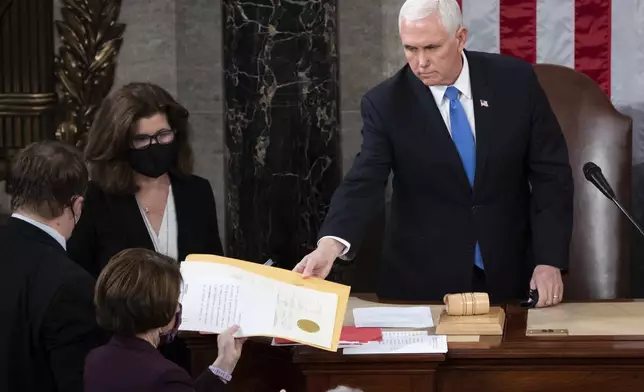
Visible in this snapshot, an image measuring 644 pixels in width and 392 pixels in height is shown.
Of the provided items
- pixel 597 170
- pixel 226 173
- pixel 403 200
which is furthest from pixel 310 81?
pixel 597 170

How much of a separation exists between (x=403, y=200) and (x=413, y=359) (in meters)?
1.11

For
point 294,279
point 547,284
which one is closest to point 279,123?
point 547,284

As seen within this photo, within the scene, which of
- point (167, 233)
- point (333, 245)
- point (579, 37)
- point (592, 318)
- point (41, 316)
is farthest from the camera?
point (579, 37)

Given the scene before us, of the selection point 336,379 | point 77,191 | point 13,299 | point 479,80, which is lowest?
point 336,379

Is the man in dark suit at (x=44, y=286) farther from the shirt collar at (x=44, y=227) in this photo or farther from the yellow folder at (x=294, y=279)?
the yellow folder at (x=294, y=279)

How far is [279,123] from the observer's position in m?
5.70

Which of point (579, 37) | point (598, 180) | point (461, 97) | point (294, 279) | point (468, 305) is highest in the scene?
point (579, 37)

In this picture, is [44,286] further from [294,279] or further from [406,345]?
[406,345]

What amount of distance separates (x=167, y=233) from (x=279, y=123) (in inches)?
56.7

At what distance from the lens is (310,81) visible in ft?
18.5

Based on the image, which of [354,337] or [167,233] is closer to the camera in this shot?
[354,337]

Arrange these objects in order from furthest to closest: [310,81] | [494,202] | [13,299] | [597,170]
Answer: [310,81] < [494,202] < [597,170] < [13,299]

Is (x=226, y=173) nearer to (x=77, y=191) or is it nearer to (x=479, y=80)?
(x=479, y=80)

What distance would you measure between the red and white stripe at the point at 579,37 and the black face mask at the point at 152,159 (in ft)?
6.60
